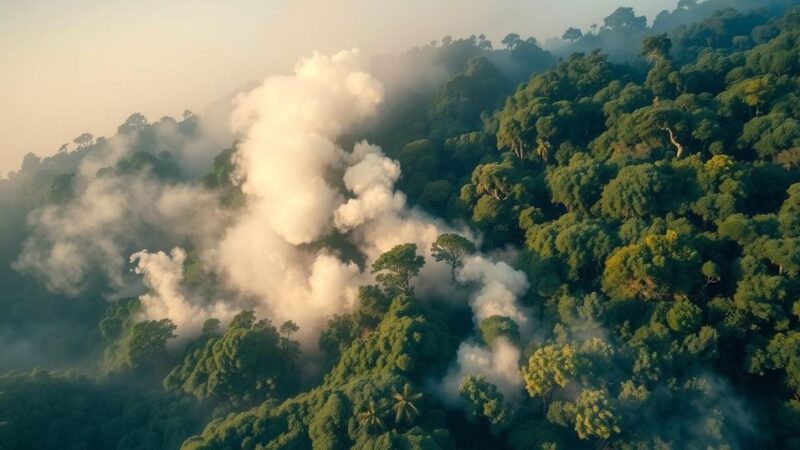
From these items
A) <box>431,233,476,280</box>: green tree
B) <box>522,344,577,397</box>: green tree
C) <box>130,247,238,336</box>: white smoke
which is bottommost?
<box>130,247,238,336</box>: white smoke

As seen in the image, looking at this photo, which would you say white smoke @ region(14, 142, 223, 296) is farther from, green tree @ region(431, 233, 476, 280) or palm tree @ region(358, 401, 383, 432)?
palm tree @ region(358, 401, 383, 432)

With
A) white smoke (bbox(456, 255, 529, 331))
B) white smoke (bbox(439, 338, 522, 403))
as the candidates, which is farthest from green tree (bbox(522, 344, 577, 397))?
white smoke (bbox(456, 255, 529, 331))

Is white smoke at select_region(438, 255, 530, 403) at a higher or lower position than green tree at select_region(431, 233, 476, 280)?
lower

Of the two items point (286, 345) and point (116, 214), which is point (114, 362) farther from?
point (116, 214)

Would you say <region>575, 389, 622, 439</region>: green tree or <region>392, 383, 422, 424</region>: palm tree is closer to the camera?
<region>575, 389, 622, 439</region>: green tree

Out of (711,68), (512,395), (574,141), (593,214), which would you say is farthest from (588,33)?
(512,395)

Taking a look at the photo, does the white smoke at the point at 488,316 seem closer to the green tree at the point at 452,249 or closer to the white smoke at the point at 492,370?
the white smoke at the point at 492,370

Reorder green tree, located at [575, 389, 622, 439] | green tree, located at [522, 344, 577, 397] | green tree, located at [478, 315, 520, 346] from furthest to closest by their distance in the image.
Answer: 1. green tree, located at [478, 315, 520, 346]
2. green tree, located at [522, 344, 577, 397]
3. green tree, located at [575, 389, 622, 439]
